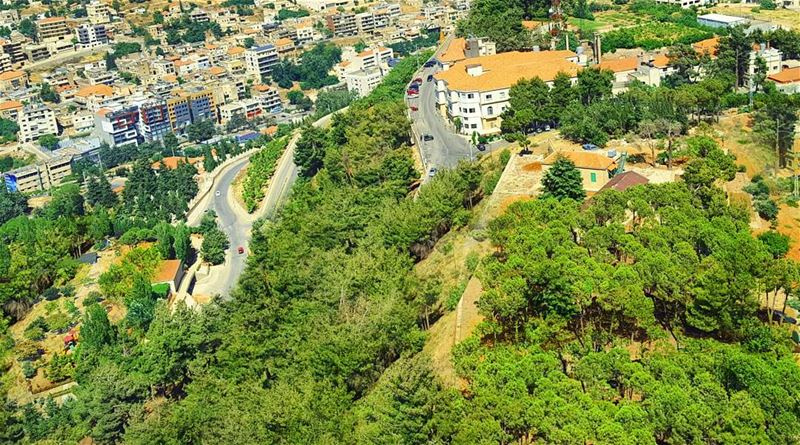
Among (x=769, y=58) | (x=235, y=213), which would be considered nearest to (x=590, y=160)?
(x=769, y=58)

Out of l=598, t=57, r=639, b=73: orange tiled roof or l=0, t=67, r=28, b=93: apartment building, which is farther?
l=0, t=67, r=28, b=93: apartment building

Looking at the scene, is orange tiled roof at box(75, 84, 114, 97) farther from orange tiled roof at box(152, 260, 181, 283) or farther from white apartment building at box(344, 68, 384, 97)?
orange tiled roof at box(152, 260, 181, 283)

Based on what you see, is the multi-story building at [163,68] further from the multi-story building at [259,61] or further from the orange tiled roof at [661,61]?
the orange tiled roof at [661,61]

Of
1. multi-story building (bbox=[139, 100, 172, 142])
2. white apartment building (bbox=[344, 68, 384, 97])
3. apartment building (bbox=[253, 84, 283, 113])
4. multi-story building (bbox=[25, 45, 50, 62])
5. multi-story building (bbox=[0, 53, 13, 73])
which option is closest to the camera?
multi-story building (bbox=[139, 100, 172, 142])

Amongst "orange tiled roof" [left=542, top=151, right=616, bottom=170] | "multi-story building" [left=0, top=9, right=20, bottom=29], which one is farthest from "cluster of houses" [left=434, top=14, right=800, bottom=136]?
"multi-story building" [left=0, top=9, right=20, bottom=29]

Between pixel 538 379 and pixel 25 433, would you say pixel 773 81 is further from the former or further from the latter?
pixel 25 433

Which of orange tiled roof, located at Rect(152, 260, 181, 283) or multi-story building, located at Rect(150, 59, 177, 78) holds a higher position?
multi-story building, located at Rect(150, 59, 177, 78)
